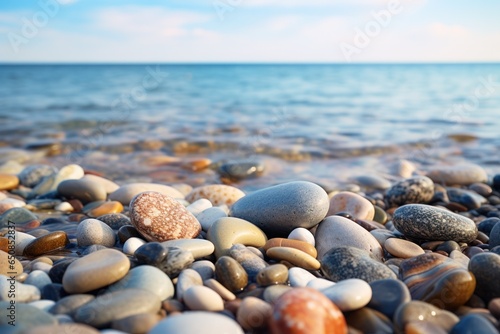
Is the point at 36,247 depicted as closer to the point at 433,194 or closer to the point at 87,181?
the point at 87,181

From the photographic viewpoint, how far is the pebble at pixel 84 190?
428 cm

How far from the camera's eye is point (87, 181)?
4.34 metres

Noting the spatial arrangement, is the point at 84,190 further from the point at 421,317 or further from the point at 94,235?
the point at 421,317

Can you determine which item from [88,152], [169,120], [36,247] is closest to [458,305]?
[36,247]

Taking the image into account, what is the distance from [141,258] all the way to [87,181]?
2.33 metres

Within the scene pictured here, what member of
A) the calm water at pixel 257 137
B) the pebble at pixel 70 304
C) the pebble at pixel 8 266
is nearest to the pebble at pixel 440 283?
the pebble at pixel 70 304

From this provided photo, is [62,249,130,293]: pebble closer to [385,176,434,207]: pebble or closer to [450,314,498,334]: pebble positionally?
[450,314,498,334]: pebble

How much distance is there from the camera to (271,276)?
87.3 inches

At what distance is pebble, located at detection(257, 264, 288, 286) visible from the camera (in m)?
2.22

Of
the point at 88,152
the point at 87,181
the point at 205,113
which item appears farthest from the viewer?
the point at 205,113

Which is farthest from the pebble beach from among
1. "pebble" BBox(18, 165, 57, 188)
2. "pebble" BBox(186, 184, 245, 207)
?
"pebble" BBox(18, 165, 57, 188)

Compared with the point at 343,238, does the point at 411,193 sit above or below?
below

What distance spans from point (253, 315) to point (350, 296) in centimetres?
43

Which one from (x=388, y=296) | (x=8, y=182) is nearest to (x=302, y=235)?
(x=388, y=296)
